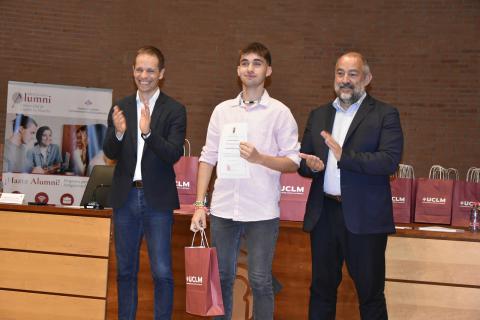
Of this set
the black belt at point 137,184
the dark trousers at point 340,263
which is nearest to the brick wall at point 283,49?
the black belt at point 137,184

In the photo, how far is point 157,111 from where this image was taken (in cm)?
376

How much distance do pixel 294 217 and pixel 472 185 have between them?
1624 mm

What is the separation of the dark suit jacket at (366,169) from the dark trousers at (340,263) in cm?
6

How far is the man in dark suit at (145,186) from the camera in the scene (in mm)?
3639

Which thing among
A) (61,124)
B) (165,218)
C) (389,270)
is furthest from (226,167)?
(61,124)

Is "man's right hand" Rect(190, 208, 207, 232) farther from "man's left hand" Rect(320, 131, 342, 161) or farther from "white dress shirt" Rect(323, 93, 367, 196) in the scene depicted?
"man's left hand" Rect(320, 131, 342, 161)

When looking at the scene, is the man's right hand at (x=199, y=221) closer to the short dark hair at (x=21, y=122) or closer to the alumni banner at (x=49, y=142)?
the alumni banner at (x=49, y=142)

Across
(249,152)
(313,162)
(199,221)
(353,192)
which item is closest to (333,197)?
(353,192)

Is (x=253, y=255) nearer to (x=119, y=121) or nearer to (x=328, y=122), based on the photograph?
(x=328, y=122)

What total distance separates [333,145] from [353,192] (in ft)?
0.90

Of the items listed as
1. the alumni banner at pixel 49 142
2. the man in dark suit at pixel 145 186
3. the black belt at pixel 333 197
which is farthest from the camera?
the alumni banner at pixel 49 142

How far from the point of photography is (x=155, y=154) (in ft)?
12.0

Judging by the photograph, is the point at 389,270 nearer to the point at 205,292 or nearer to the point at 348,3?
the point at 205,292

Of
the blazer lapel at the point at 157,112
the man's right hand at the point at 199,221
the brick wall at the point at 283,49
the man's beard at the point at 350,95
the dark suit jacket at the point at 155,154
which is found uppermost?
the brick wall at the point at 283,49
